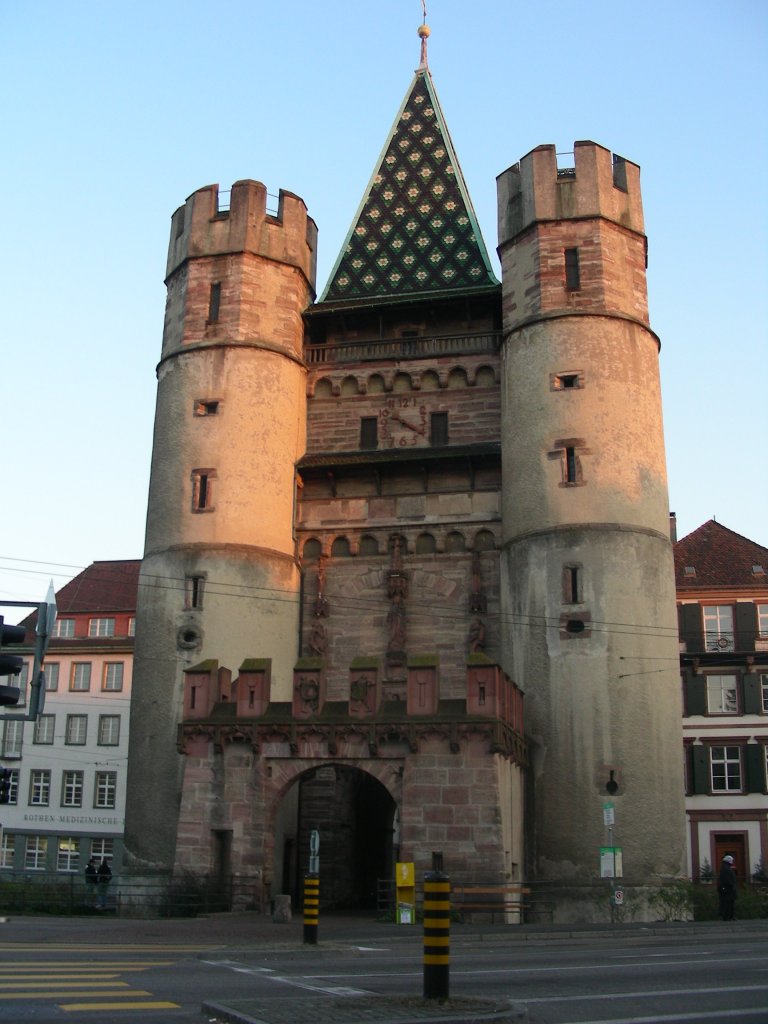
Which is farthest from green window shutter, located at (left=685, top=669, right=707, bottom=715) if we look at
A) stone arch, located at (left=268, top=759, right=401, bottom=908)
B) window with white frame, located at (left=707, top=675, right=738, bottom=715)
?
stone arch, located at (left=268, top=759, right=401, bottom=908)

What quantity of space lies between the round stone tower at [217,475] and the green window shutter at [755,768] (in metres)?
19.3

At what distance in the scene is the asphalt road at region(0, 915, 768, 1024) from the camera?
8938 millimetres

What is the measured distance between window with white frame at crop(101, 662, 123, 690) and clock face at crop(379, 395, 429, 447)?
26.2m

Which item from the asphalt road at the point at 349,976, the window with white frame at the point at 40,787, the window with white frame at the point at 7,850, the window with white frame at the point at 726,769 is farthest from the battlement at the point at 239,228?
the window with white frame at the point at 7,850

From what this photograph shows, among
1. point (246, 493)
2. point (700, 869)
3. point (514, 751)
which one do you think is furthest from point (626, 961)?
point (700, 869)

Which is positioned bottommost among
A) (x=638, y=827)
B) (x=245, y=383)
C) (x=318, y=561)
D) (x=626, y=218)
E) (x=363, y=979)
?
(x=363, y=979)

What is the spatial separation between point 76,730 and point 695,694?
26.8 m

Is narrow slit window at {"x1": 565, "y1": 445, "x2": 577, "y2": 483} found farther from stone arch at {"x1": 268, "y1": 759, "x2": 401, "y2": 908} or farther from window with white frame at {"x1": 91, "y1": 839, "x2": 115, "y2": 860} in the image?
window with white frame at {"x1": 91, "y1": 839, "x2": 115, "y2": 860}

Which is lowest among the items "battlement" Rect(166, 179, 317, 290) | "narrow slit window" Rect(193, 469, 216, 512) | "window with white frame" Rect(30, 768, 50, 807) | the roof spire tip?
"window with white frame" Rect(30, 768, 50, 807)

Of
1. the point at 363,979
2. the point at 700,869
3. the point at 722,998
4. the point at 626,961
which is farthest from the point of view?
the point at 700,869

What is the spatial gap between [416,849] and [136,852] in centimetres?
795

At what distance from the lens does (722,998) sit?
10148mm

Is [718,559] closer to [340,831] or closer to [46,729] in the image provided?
[340,831]

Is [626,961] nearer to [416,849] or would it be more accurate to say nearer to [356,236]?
[416,849]
